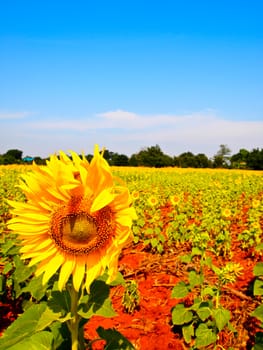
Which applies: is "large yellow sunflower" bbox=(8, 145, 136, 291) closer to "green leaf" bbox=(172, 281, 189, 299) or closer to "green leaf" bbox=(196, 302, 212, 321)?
"green leaf" bbox=(196, 302, 212, 321)

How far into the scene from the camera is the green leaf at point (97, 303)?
1589mm

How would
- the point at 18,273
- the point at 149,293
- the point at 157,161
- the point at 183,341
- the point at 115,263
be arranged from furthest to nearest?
the point at 157,161
the point at 149,293
the point at 183,341
the point at 18,273
the point at 115,263

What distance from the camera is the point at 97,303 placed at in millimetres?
1635

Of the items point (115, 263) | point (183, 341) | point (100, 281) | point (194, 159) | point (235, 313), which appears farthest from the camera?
point (194, 159)

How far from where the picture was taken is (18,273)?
3.09 metres

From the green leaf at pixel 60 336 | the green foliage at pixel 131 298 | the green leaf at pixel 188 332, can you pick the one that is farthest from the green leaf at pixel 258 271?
the green leaf at pixel 60 336

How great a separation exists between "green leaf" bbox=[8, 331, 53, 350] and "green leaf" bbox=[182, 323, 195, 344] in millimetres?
1862

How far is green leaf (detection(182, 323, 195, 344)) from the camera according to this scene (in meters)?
3.26

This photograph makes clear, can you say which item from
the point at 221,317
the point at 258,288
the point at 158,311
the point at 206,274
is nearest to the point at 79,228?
the point at 221,317

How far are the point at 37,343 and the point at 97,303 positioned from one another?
36 cm

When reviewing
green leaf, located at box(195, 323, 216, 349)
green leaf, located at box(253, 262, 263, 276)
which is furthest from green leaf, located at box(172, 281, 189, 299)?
green leaf, located at box(253, 262, 263, 276)

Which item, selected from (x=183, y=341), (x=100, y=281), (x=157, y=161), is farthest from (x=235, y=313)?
(x=157, y=161)

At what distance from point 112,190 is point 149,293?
2.98m

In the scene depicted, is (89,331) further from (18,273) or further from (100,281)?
(100,281)
